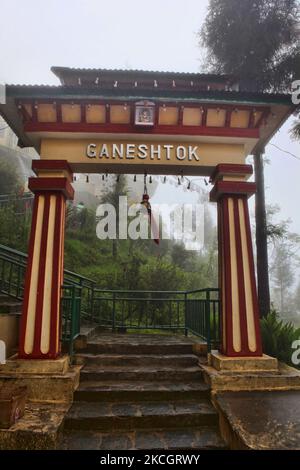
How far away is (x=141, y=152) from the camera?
5652mm

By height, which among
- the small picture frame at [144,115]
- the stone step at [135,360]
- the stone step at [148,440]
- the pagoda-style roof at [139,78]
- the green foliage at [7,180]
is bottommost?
the stone step at [148,440]

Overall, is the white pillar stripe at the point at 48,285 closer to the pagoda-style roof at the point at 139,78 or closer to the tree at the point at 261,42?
the pagoda-style roof at the point at 139,78

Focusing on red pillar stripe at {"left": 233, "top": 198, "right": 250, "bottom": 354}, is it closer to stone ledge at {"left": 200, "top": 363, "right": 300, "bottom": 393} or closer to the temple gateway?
the temple gateway

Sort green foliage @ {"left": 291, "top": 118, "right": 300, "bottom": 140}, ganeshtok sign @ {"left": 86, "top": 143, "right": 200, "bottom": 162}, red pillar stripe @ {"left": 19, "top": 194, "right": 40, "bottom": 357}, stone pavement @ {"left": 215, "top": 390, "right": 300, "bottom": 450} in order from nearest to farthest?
stone pavement @ {"left": 215, "top": 390, "right": 300, "bottom": 450} → red pillar stripe @ {"left": 19, "top": 194, "right": 40, "bottom": 357} → ganeshtok sign @ {"left": 86, "top": 143, "right": 200, "bottom": 162} → green foliage @ {"left": 291, "top": 118, "right": 300, "bottom": 140}

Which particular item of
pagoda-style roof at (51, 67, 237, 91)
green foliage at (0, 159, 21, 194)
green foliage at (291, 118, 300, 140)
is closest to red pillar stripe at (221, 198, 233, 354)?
pagoda-style roof at (51, 67, 237, 91)

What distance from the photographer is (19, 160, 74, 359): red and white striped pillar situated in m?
4.88

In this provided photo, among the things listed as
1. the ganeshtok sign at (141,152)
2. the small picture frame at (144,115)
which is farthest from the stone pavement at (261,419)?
the small picture frame at (144,115)

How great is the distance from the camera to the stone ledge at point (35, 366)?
4.64 metres

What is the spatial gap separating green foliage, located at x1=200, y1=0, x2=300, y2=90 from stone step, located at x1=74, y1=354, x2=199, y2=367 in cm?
978

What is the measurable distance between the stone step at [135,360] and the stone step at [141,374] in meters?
0.25

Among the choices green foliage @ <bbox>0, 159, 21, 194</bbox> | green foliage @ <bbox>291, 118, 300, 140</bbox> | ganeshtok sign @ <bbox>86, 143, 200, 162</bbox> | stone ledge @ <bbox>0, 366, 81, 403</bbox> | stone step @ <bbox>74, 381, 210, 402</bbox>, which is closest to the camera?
stone ledge @ <bbox>0, 366, 81, 403</bbox>

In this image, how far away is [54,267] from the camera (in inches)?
202

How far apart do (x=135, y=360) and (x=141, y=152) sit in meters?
3.73
